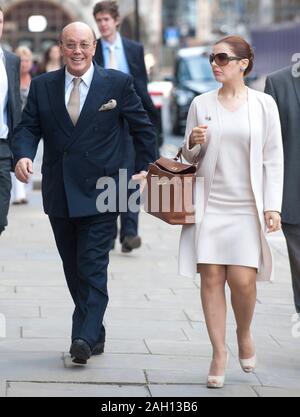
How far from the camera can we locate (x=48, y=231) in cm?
1280

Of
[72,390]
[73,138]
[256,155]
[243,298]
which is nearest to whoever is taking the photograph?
[72,390]

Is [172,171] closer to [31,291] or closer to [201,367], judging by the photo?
[201,367]

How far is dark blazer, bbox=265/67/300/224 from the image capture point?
22.6ft

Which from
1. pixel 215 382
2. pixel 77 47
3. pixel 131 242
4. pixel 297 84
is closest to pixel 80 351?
pixel 215 382

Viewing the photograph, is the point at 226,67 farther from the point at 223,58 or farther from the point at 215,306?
the point at 215,306

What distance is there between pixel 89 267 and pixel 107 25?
433 centimetres

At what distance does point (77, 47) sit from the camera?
6.74 m

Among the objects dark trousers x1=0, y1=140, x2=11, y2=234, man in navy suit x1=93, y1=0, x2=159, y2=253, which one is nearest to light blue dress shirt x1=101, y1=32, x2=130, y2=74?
man in navy suit x1=93, y1=0, x2=159, y2=253

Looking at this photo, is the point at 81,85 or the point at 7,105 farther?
the point at 7,105

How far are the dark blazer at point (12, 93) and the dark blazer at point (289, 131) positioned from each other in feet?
5.39

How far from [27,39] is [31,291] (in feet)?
211

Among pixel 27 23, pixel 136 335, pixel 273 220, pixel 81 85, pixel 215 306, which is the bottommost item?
pixel 27 23

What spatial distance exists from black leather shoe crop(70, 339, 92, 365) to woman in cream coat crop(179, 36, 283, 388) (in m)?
0.67

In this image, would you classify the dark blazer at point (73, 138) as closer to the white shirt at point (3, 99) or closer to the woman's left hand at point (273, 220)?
the white shirt at point (3, 99)
